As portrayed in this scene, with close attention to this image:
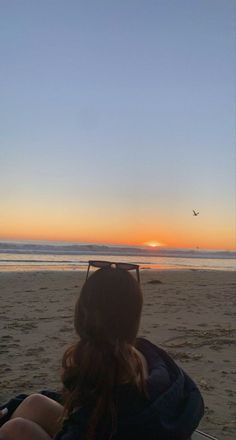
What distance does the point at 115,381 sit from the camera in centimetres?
208

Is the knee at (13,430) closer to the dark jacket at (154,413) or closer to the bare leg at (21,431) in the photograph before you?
the bare leg at (21,431)

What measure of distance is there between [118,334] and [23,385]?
10.5ft

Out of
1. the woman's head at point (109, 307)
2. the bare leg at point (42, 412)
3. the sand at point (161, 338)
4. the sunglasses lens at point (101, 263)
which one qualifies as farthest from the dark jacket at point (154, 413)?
the sand at point (161, 338)

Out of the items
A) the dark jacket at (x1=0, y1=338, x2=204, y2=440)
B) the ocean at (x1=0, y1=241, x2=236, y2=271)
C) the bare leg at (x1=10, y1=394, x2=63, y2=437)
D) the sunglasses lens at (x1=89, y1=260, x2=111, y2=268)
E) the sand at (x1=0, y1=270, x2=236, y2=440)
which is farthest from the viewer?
the ocean at (x1=0, y1=241, x2=236, y2=271)

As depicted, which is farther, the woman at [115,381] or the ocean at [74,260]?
the ocean at [74,260]

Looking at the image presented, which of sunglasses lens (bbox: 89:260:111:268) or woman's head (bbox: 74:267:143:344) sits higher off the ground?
sunglasses lens (bbox: 89:260:111:268)

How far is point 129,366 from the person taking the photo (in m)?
2.08

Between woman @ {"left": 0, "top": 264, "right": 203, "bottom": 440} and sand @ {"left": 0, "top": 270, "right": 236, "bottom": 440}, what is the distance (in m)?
1.97

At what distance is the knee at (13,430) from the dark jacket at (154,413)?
0.39m

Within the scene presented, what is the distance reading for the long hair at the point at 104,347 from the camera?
2.07 m

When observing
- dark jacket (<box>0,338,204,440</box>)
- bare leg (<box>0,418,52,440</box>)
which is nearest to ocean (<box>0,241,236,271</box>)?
bare leg (<box>0,418,52,440</box>)

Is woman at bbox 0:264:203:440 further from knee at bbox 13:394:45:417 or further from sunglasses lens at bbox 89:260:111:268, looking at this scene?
knee at bbox 13:394:45:417

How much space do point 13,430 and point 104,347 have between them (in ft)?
2.83

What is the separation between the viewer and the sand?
4.77 meters
